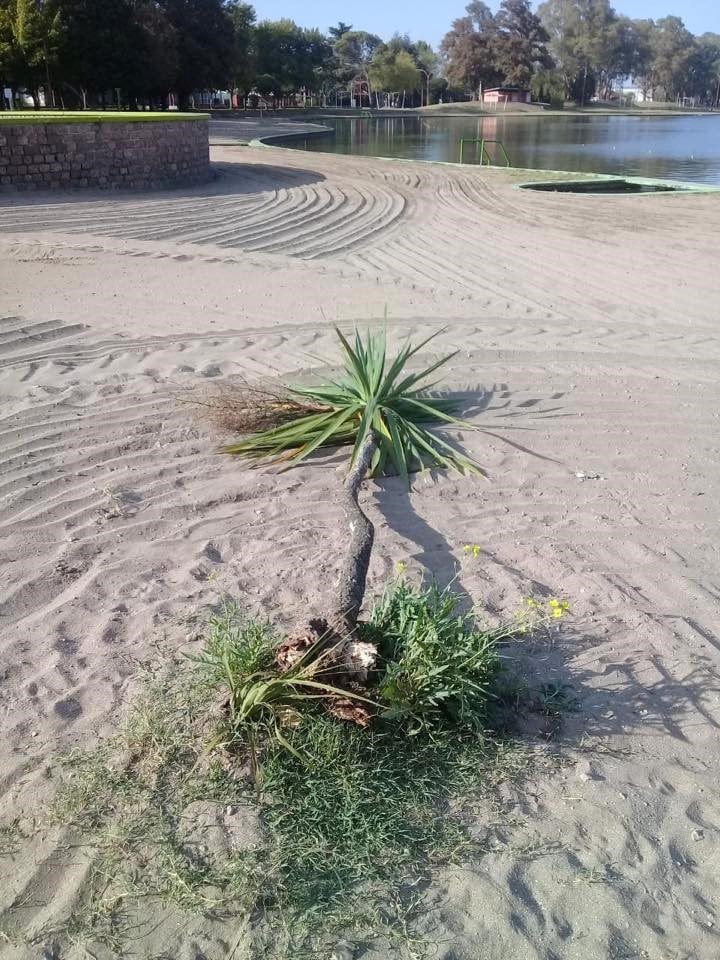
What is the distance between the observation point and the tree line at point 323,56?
3788cm

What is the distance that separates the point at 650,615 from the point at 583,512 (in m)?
0.99

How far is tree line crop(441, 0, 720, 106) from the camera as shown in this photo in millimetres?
96312

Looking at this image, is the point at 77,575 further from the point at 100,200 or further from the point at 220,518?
the point at 100,200

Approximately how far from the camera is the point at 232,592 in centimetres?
374

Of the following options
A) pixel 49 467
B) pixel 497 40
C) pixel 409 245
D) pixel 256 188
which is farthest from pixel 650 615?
pixel 497 40

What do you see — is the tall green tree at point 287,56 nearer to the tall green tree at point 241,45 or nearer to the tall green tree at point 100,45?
the tall green tree at point 241,45

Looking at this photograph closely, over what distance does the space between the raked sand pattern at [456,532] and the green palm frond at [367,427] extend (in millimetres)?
177

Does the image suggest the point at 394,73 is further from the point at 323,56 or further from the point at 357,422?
the point at 357,422

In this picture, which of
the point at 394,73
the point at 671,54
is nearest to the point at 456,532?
the point at 394,73

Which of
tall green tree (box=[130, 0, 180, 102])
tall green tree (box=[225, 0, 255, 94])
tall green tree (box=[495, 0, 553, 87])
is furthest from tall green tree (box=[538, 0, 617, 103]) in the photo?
tall green tree (box=[130, 0, 180, 102])

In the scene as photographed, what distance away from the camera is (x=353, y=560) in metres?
3.50

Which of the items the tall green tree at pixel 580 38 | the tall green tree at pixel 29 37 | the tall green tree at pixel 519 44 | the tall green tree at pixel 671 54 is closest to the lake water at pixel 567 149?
the tall green tree at pixel 29 37

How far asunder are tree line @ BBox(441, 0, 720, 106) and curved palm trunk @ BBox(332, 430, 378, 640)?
100835 mm

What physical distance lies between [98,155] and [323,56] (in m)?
67.4
